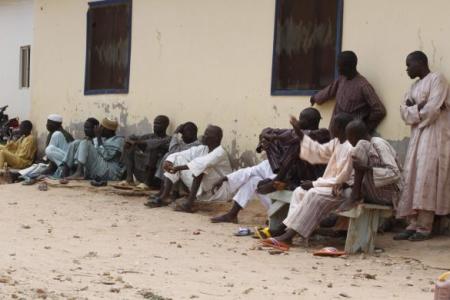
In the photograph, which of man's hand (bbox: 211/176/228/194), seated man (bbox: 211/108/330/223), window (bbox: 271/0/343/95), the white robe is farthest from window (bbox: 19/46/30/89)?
the white robe

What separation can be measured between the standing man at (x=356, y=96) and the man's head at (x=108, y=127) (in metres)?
4.20

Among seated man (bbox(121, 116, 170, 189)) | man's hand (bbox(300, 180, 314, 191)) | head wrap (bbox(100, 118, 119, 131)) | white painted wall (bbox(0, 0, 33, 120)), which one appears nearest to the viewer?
man's hand (bbox(300, 180, 314, 191))

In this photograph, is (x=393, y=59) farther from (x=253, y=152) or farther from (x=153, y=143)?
(x=153, y=143)

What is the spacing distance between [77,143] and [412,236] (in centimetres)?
550

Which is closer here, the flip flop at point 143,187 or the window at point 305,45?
the window at point 305,45

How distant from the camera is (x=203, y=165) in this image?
28.7 ft

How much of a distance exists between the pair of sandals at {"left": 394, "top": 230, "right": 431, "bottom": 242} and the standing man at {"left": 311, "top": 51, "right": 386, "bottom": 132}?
3.68 feet

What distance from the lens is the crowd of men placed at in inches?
267

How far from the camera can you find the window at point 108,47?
11.4m

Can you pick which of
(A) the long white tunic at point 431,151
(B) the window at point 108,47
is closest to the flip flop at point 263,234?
(A) the long white tunic at point 431,151

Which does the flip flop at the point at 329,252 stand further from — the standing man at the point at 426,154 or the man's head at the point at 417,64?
the man's head at the point at 417,64

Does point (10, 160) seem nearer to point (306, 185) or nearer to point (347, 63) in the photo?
point (347, 63)

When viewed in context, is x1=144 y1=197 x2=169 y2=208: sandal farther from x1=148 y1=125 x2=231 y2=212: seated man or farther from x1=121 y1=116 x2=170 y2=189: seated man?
x1=121 y1=116 x2=170 y2=189: seated man

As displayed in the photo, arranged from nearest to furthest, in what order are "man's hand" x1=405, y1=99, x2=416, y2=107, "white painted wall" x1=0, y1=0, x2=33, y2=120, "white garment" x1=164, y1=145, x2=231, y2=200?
"man's hand" x1=405, y1=99, x2=416, y2=107 → "white garment" x1=164, y1=145, x2=231, y2=200 → "white painted wall" x1=0, y1=0, x2=33, y2=120
